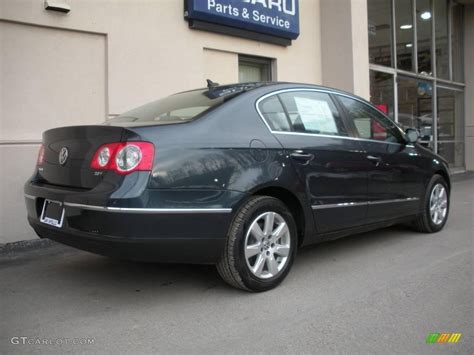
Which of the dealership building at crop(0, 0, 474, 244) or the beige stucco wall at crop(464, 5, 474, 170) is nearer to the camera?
the dealership building at crop(0, 0, 474, 244)

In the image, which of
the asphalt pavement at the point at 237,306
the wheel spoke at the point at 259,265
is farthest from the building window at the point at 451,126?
the wheel spoke at the point at 259,265

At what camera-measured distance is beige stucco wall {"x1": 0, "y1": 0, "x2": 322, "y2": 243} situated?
536cm

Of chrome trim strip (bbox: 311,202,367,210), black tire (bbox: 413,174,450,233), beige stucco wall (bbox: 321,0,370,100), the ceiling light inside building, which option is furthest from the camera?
the ceiling light inside building

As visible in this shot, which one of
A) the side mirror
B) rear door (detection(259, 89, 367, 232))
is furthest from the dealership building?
rear door (detection(259, 89, 367, 232))

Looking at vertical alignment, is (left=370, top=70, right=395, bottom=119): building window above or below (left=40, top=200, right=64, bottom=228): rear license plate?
above

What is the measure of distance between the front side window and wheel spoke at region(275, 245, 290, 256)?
1.49 meters


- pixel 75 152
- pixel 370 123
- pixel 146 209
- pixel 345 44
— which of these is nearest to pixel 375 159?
pixel 370 123

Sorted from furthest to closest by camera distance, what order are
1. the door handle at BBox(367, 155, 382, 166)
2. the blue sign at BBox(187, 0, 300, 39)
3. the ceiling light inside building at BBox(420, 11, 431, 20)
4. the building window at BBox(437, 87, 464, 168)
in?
the building window at BBox(437, 87, 464, 168) → the ceiling light inside building at BBox(420, 11, 431, 20) → the blue sign at BBox(187, 0, 300, 39) → the door handle at BBox(367, 155, 382, 166)

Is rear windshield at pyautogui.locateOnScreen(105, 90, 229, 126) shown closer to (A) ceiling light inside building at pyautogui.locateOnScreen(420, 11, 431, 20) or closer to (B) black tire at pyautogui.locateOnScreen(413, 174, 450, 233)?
(B) black tire at pyautogui.locateOnScreen(413, 174, 450, 233)

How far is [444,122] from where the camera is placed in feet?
46.6

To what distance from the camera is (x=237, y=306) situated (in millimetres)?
3443

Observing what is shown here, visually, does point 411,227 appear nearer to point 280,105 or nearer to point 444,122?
point 280,105

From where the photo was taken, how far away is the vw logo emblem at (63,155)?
11.6 ft

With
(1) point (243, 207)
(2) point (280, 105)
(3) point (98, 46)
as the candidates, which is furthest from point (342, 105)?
(3) point (98, 46)
